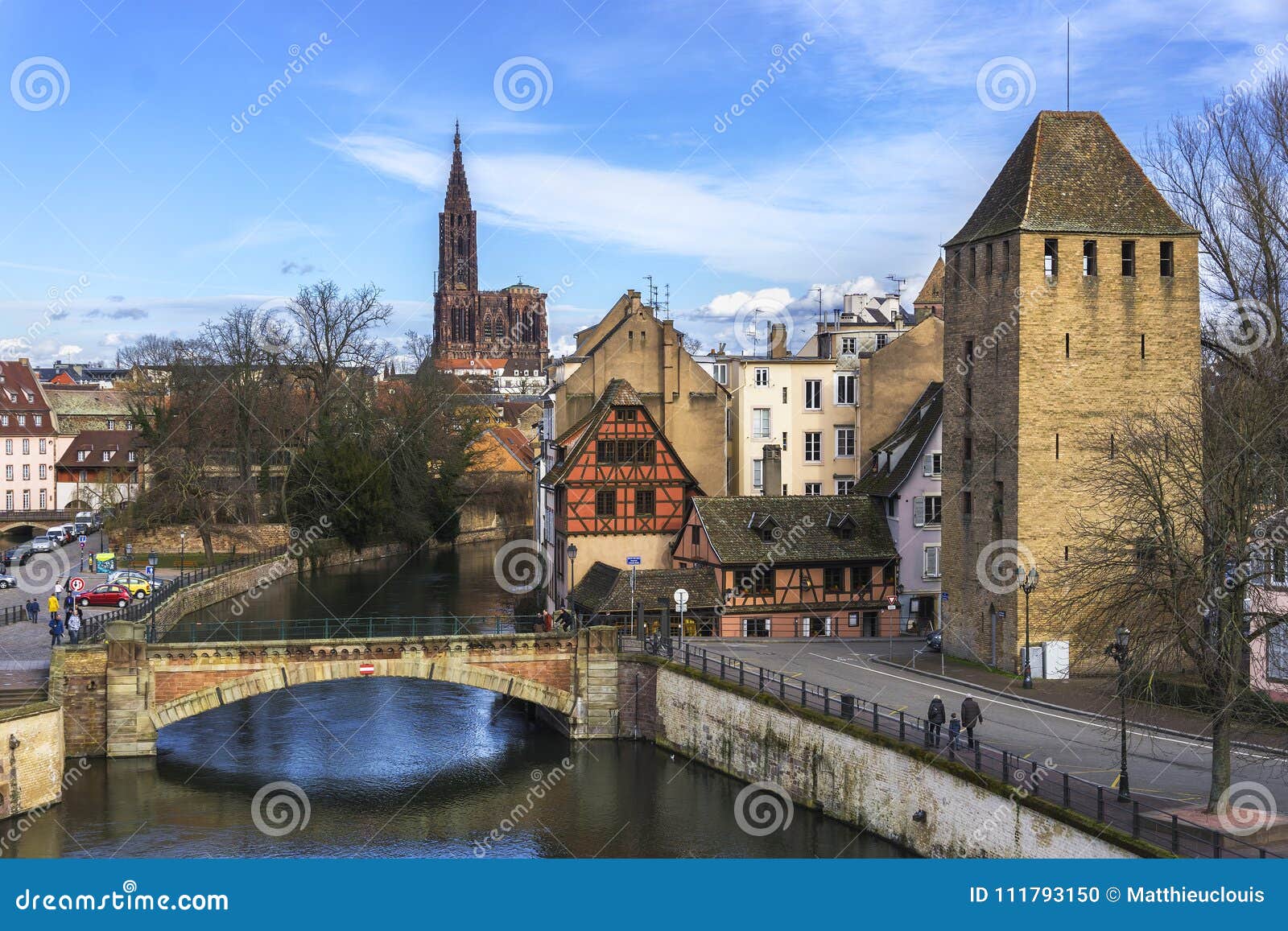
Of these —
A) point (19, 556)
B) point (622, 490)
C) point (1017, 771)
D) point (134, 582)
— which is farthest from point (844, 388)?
point (19, 556)

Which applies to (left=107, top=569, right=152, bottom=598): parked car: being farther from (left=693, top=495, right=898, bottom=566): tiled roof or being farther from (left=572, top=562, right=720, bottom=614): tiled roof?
(left=693, top=495, right=898, bottom=566): tiled roof

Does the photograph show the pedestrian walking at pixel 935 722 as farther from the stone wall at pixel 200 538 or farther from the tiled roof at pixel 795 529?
A: the stone wall at pixel 200 538

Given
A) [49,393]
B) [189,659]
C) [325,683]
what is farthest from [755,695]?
[49,393]

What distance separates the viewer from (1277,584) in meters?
33.5

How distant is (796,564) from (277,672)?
53.3 feet

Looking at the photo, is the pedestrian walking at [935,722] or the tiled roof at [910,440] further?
the tiled roof at [910,440]

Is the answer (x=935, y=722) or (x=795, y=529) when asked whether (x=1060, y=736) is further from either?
(x=795, y=529)

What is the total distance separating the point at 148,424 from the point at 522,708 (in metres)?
45.6

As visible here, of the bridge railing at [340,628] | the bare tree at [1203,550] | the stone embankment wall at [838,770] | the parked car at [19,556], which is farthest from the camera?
the parked car at [19,556]

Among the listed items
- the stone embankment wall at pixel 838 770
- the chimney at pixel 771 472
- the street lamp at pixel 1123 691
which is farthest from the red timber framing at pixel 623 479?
the street lamp at pixel 1123 691

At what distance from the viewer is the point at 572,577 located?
162ft

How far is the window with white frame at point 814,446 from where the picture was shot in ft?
187

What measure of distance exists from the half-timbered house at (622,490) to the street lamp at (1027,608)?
15375mm

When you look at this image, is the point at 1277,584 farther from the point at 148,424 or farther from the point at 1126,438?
the point at 148,424
